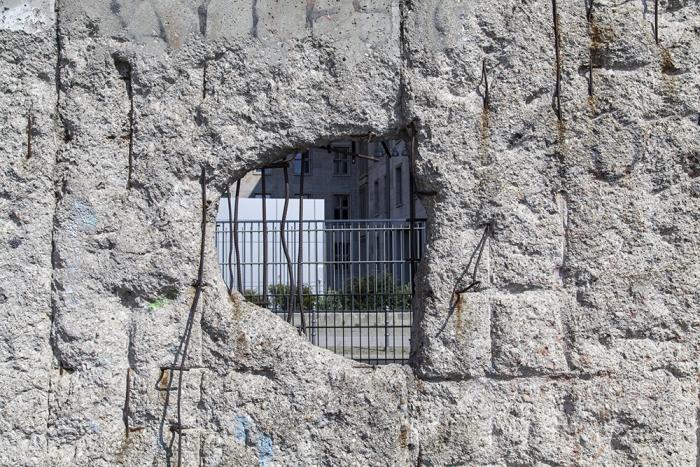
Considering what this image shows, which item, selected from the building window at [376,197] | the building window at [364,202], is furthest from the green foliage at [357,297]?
the building window at [364,202]

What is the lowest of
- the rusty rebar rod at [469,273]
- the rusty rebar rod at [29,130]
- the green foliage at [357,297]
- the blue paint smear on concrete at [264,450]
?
the blue paint smear on concrete at [264,450]

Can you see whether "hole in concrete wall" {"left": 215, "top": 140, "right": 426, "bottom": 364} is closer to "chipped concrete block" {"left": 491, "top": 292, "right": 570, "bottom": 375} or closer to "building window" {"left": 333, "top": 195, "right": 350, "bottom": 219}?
"chipped concrete block" {"left": 491, "top": 292, "right": 570, "bottom": 375}

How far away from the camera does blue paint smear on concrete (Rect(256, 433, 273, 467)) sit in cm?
291

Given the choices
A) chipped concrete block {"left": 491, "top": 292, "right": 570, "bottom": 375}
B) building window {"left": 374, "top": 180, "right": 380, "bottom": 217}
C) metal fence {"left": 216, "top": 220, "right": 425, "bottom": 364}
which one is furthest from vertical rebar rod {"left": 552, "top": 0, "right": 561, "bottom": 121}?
building window {"left": 374, "top": 180, "right": 380, "bottom": 217}

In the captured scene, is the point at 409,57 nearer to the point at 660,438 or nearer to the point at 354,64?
the point at 354,64

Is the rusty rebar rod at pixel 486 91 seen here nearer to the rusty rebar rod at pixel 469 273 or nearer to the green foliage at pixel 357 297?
the rusty rebar rod at pixel 469 273

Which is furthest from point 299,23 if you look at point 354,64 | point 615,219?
point 615,219

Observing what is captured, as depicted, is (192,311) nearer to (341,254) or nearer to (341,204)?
(341,254)

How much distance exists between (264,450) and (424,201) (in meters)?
1.13

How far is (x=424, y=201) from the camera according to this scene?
3025 millimetres

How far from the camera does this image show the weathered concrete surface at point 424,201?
2.88m

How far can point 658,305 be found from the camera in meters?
2.86

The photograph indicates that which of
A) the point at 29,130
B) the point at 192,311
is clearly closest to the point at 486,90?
the point at 192,311

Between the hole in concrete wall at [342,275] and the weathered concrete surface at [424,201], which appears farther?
the hole in concrete wall at [342,275]
